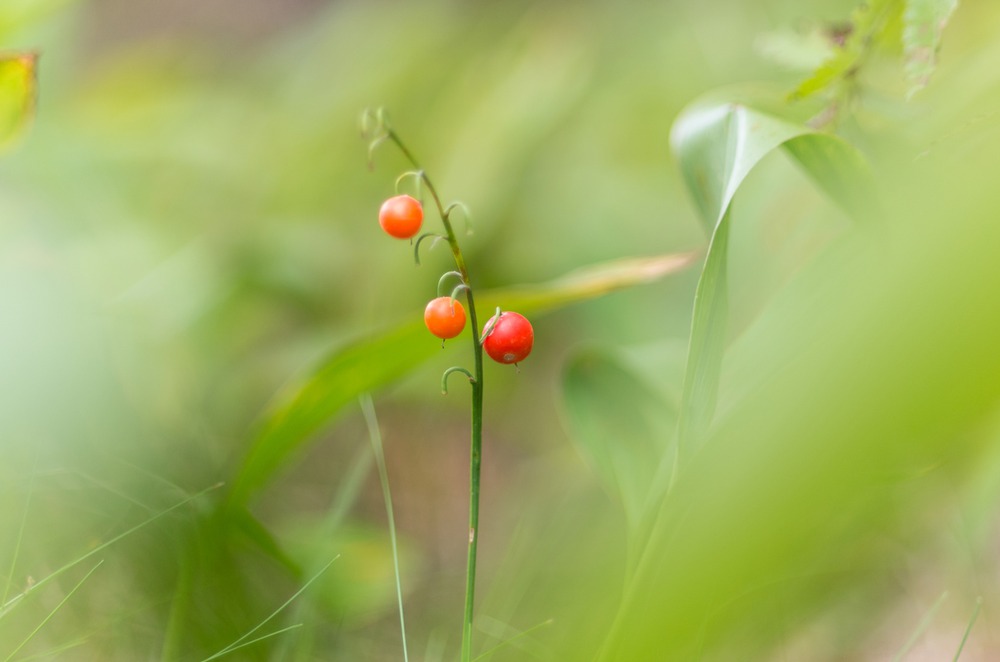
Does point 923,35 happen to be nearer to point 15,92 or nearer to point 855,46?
point 855,46

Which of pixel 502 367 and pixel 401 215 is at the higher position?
pixel 401 215

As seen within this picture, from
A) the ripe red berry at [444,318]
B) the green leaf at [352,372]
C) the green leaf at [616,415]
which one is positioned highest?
the ripe red berry at [444,318]

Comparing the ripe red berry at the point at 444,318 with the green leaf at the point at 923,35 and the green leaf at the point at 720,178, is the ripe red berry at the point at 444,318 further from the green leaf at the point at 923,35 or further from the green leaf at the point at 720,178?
the green leaf at the point at 923,35

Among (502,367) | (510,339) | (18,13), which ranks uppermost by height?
(18,13)

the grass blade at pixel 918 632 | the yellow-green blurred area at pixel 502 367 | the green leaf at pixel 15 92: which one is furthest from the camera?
the green leaf at pixel 15 92

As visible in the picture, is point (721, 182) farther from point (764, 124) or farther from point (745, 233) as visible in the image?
point (745, 233)

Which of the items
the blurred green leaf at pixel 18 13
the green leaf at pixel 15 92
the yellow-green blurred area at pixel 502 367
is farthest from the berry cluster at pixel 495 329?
the blurred green leaf at pixel 18 13

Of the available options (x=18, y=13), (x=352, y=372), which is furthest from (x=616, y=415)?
(x=18, y=13)
